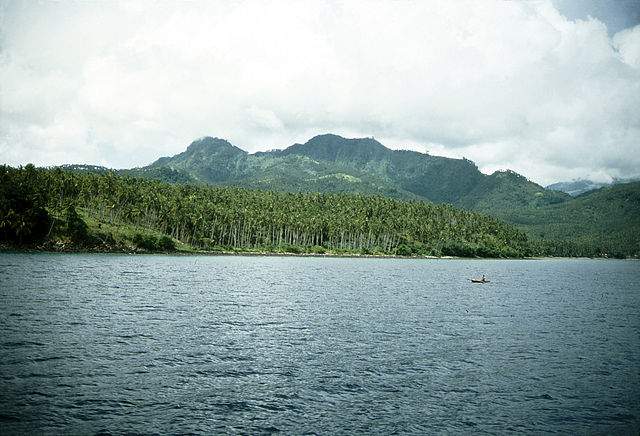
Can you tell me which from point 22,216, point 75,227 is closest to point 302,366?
point 22,216

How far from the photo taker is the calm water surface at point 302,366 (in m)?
26.4

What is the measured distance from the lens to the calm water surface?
2642 centimetres

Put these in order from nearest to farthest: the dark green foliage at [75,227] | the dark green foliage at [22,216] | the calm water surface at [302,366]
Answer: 1. the calm water surface at [302,366]
2. the dark green foliage at [22,216]
3. the dark green foliage at [75,227]

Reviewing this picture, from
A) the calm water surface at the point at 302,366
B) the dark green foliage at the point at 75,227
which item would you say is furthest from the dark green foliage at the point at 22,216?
the calm water surface at the point at 302,366

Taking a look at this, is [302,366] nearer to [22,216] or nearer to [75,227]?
[22,216]

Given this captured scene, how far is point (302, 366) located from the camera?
122 ft

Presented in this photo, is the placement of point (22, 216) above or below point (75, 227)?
above

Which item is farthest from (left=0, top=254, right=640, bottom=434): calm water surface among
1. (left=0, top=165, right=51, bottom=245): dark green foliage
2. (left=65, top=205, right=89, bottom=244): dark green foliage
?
(left=65, top=205, right=89, bottom=244): dark green foliage

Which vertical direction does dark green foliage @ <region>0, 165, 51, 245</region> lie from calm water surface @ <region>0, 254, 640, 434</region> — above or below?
above

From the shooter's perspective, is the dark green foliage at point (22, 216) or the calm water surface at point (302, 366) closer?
the calm water surface at point (302, 366)

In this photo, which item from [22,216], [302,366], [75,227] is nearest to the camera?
[302,366]

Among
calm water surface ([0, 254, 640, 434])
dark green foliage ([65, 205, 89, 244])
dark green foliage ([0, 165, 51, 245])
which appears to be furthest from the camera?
dark green foliage ([65, 205, 89, 244])

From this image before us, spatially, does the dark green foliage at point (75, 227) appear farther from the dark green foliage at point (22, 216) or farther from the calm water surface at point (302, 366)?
the calm water surface at point (302, 366)

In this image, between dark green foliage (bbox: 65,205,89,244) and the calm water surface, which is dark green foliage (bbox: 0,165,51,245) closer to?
dark green foliage (bbox: 65,205,89,244)
